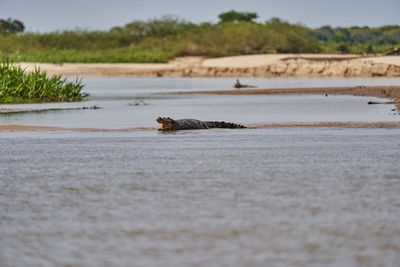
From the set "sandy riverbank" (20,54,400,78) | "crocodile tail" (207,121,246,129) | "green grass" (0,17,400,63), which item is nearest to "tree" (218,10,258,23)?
"green grass" (0,17,400,63)

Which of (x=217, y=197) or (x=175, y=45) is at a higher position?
(x=175, y=45)

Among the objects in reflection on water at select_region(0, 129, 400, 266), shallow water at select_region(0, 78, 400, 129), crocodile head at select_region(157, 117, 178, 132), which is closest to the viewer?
reflection on water at select_region(0, 129, 400, 266)

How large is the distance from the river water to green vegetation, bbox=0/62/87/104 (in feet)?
34.7

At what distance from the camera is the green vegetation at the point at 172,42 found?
6178 cm

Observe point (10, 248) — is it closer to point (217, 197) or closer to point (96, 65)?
point (217, 197)

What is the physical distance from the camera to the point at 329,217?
7309mm

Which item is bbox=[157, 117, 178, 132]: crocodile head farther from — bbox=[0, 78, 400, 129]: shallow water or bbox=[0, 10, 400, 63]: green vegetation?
bbox=[0, 10, 400, 63]: green vegetation

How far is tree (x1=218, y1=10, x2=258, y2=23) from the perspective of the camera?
87.0 m

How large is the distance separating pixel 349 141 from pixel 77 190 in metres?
6.10

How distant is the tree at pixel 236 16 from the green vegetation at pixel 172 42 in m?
10.0

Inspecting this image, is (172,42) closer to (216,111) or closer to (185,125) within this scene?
→ (216,111)

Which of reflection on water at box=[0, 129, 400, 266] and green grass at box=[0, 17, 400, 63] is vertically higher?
green grass at box=[0, 17, 400, 63]

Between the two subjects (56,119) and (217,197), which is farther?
(56,119)

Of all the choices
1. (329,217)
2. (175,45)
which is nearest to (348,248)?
(329,217)
